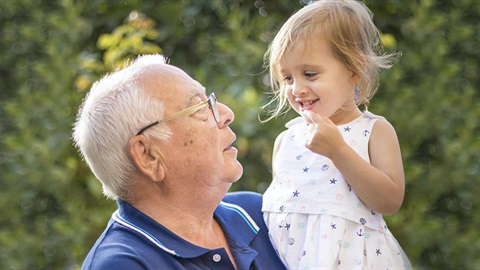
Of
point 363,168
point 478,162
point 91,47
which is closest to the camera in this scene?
point 363,168

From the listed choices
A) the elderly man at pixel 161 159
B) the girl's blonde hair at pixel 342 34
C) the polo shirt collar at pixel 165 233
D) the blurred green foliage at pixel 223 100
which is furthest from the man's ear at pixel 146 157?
the blurred green foliage at pixel 223 100

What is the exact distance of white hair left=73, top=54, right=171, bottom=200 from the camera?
7.25 ft

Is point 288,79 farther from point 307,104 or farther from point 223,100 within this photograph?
point 223,100

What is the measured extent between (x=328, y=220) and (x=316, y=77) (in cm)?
45

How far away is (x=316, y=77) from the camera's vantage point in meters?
2.24

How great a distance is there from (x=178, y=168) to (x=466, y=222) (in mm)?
2503

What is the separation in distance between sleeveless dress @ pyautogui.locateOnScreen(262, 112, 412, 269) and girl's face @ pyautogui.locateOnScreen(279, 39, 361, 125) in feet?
0.36

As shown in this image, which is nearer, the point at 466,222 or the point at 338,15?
the point at 338,15

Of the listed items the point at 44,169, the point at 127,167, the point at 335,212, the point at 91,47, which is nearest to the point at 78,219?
the point at 44,169

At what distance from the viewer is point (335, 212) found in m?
2.24

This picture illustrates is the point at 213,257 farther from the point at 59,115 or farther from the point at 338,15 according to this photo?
the point at 59,115

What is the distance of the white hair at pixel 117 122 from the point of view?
7.25ft

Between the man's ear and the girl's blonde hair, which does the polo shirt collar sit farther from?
the girl's blonde hair

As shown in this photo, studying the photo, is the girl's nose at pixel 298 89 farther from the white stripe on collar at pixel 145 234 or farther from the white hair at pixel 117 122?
the white stripe on collar at pixel 145 234
